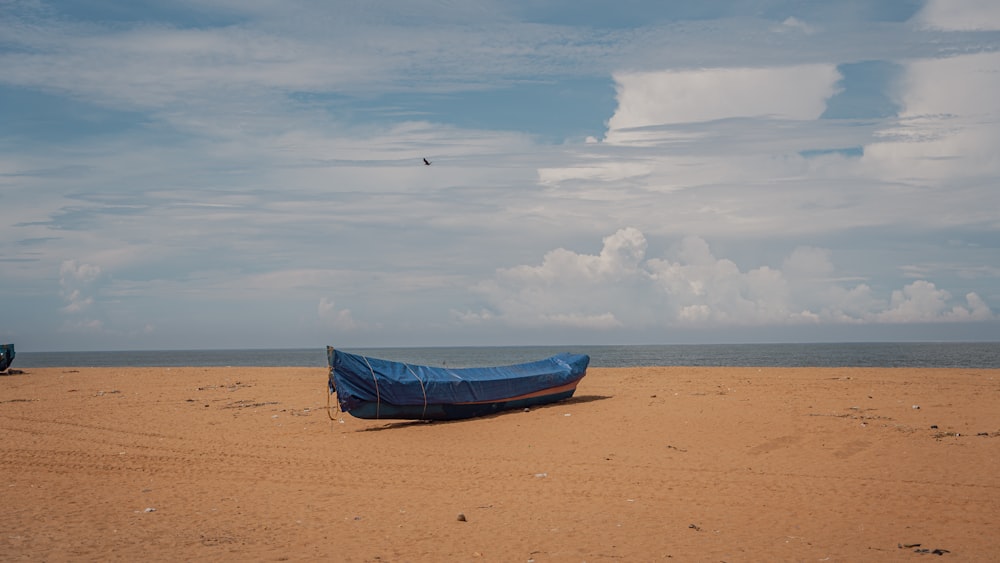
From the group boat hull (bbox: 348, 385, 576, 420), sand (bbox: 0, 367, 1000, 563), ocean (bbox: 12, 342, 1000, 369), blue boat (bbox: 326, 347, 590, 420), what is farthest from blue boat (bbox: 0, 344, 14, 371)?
ocean (bbox: 12, 342, 1000, 369)

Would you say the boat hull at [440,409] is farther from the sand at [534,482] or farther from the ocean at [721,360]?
the ocean at [721,360]

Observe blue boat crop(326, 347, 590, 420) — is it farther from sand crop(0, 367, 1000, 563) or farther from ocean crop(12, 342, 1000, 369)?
ocean crop(12, 342, 1000, 369)

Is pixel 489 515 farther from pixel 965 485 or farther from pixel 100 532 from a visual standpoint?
pixel 965 485

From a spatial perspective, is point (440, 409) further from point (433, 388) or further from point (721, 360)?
point (721, 360)

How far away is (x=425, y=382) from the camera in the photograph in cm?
2055

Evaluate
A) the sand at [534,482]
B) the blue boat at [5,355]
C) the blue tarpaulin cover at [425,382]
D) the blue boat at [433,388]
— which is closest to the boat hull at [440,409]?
the blue boat at [433,388]

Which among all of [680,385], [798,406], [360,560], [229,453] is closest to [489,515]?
[360,560]

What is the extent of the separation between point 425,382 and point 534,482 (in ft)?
24.0

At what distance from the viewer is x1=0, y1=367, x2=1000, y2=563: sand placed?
32.2 ft

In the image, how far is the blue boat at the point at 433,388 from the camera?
19.6 m

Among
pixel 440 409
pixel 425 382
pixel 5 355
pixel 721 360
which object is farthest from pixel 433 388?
pixel 721 360

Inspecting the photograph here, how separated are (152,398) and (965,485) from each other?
26307 millimetres

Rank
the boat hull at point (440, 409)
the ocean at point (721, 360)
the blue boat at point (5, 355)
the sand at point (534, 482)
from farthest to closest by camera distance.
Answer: the ocean at point (721, 360)
the blue boat at point (5, 355)
the boat hull at point (440, 409)
the sand at point (534, 482)

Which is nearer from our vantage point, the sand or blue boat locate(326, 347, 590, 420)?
the sand
